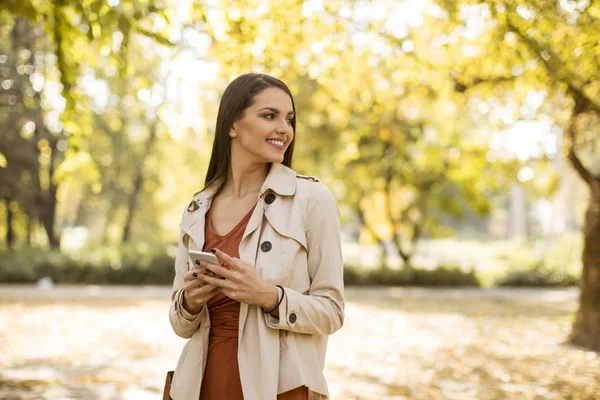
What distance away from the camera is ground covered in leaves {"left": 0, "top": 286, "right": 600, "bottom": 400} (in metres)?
8.05

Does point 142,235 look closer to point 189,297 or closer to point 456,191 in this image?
point 456,191

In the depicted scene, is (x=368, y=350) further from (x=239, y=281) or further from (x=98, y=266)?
(x=98, y=266)

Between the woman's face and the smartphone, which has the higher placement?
the woman's face

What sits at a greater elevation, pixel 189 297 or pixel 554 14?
pixel 554 14

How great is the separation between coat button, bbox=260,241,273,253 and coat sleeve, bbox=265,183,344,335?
149 mm

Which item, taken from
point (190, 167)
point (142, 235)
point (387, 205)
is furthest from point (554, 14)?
point (142, 235)

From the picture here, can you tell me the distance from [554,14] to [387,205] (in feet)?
50.8

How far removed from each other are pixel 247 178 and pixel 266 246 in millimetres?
399

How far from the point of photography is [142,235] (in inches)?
1296

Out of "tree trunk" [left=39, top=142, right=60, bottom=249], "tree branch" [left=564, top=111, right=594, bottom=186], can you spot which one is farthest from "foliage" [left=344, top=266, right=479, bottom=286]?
"tree branch" [left=564, top=111, right=594, bottom=186]

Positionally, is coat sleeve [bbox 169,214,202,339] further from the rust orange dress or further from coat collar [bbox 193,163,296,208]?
coat collar [bbox 193,163,296,208]

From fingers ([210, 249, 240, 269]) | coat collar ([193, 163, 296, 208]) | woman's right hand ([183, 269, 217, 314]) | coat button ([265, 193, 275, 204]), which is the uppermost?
coat collar ([193, 163, 296, 208])

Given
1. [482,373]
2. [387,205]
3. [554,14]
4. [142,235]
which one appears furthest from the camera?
[142,235]

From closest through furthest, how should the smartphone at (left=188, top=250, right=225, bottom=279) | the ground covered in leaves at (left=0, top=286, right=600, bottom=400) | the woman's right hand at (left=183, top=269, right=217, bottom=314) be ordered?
the smartphone at (left=188, top=250, right=225, bottom=279), the woman's right hand at (left=183, top=269, right=217, bottom=314), the ground covered in leaves at (left=0, top=286, right=600, bottom=400)
